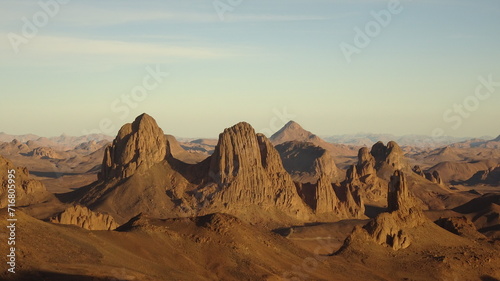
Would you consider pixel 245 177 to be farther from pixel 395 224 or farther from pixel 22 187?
pixel 395 224

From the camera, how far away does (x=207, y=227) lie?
82.8m

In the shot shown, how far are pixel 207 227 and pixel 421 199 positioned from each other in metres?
117

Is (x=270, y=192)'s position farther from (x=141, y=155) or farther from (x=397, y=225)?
(x=397, y=225)

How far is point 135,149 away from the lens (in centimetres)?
15625

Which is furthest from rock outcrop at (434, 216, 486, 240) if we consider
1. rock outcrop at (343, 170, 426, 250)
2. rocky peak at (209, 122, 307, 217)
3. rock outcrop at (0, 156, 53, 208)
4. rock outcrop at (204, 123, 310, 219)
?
rock outcrop at (0, 156, 53, 208)

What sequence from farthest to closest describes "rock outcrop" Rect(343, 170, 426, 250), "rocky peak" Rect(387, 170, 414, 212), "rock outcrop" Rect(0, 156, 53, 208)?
"rock outcrop" Rect(0, 156, 53, 208) < "rocky peak" Rect(387, 170, 414, 212) < "rock outcrop" Rect(343, 170, 426, 250)

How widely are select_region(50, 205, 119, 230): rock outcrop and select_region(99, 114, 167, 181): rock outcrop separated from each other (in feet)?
157

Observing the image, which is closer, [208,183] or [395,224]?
[395,224]

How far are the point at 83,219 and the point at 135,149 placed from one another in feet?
178

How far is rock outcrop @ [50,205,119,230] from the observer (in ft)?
333

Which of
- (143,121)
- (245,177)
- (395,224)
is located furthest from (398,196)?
(143,121)

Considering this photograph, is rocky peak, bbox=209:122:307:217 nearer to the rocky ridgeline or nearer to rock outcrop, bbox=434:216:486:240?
the rocky ridgeline

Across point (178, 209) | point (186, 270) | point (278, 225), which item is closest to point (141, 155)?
point (178, 209)

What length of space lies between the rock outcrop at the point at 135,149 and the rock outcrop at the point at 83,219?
47.8m
